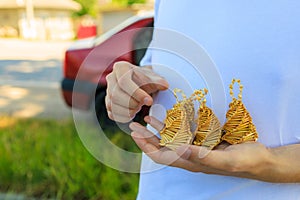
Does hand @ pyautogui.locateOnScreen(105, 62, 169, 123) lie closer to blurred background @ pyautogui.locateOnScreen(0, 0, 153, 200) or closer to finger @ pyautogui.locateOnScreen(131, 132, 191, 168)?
finger @ pyautogui.locateOnScreen(131, 132, 191, 168)

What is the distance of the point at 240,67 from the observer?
2.68ft

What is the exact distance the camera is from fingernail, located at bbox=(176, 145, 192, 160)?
682 millimetres

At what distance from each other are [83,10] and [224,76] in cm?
2577

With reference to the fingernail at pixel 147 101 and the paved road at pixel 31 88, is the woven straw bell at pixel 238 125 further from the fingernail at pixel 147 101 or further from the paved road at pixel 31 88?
the paved road at pixel 31 88

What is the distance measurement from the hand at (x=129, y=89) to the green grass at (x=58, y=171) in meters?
1.54

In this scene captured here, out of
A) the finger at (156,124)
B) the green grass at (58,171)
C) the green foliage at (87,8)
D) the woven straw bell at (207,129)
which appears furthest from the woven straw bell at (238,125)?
the green foliage at (87,8)

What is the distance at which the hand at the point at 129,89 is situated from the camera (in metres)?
0.86

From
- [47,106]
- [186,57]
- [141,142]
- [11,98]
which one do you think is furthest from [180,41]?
[11,98]

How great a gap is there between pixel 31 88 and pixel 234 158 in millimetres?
6956

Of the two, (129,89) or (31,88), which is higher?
(129,89)

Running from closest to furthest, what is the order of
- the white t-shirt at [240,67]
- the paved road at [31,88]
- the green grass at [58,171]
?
1. the white t-shirt at [240,67]
2. the green grass at [58,171]
3. the paved road at [31,88]

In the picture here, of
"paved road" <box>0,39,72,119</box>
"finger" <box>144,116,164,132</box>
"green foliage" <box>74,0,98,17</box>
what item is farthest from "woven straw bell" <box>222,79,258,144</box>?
"green foliage" <box>74,0,98,17</box>

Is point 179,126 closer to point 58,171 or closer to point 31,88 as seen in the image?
point 58,171

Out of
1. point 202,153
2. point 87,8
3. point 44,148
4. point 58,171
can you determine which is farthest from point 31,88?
point 87,8
